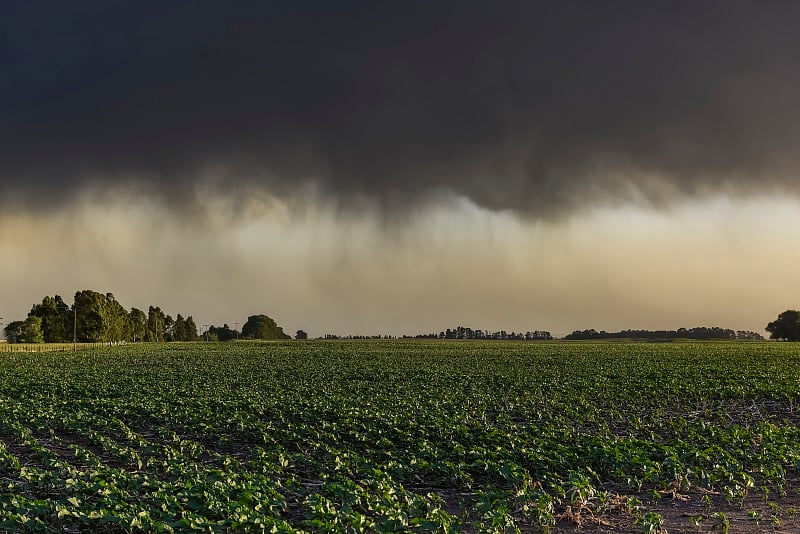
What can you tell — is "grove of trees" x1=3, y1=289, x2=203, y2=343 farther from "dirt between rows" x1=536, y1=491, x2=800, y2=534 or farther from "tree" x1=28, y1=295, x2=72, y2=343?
"dirt between rows" x1=536, y1=491, x2=800, y2=534

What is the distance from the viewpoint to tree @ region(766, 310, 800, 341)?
183 m

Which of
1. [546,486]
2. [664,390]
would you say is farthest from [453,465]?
[664,390]

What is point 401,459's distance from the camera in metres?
15.3

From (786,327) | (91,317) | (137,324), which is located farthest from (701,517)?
(786,327)

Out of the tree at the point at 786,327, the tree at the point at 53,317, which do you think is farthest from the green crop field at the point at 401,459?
the tree at the point at 786,327

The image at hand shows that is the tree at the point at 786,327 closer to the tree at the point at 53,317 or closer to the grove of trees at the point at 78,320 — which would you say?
the grove of trees at the point at 78,320

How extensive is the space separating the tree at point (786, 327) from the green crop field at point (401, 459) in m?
177

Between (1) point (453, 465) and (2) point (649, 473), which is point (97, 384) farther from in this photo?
(2) point (649, 473)

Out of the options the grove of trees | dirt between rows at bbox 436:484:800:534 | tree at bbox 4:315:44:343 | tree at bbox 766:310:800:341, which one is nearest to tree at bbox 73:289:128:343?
the grove of trees

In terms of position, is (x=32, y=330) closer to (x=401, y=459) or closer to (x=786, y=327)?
(x=401, y=459)

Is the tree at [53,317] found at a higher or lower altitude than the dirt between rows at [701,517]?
higher

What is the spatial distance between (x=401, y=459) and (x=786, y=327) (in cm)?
20755

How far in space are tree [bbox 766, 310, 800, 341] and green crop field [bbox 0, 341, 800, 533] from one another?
176837 mm

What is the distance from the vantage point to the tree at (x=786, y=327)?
183 metres
